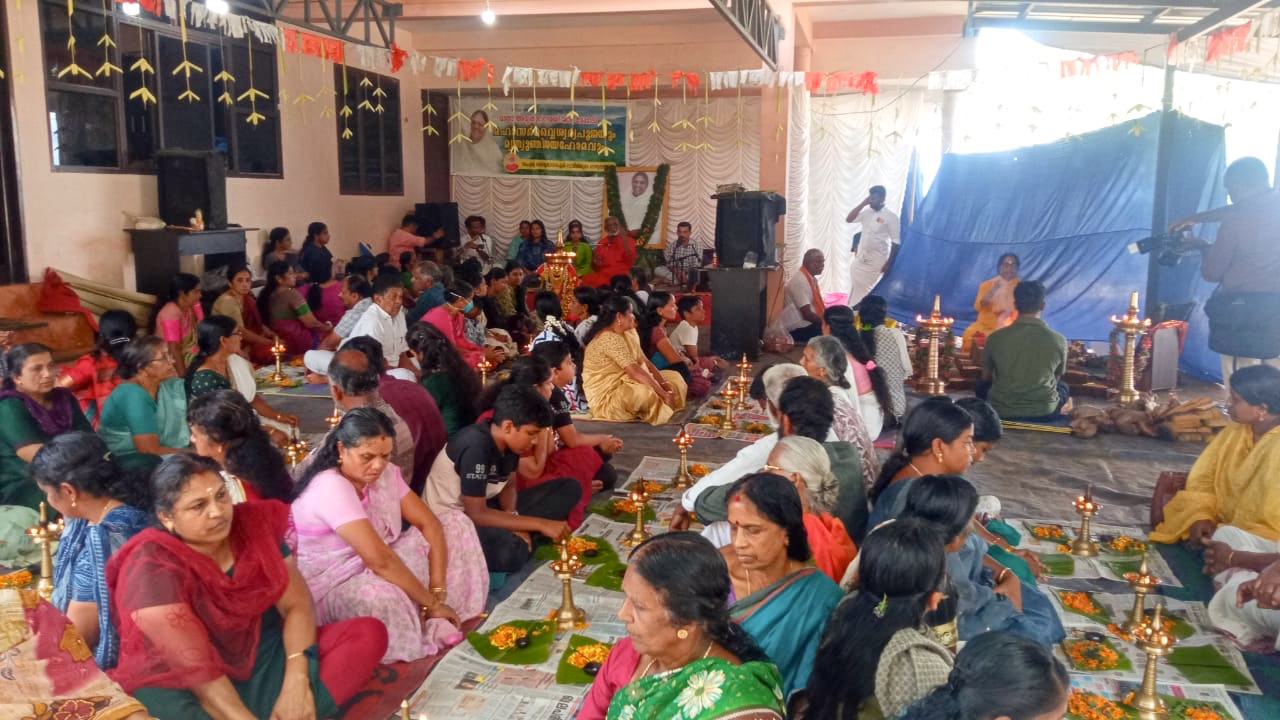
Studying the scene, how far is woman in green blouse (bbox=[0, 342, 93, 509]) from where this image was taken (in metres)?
4.10

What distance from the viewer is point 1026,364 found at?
21.9 feet

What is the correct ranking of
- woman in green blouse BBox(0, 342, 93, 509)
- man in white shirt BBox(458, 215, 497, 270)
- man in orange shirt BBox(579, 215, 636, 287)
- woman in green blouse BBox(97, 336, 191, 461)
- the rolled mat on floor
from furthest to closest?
man in white shirt BBox(458, 215, 497, 270)
man in orange shirt BBox(579, 215, 636, 287)
the rolled mat on floor
woman in green blouse BBox(97, 336, 191, 461)
woman in green blouse BBox(0, 342, 93, 509)

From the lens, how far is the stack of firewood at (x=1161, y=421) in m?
6.42

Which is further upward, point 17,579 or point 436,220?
point 436,220

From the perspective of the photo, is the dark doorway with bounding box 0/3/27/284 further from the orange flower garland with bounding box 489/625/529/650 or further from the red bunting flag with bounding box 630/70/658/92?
the orange flower garland with bounding box 489/625/529/650

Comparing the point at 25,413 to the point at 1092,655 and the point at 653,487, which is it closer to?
the point at 653,487

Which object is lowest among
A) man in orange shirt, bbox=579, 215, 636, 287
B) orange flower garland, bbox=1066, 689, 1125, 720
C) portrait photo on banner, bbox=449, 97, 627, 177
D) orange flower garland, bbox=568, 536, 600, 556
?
orange flower garland, bbox=1066, 689, 1125, 720

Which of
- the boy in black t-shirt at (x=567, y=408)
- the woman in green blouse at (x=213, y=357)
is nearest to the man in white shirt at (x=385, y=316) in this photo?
the woman in green blouse at (x=213, y=357)

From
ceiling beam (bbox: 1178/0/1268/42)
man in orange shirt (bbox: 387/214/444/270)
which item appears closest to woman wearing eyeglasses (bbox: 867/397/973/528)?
ceiling beam (bbox: 1178/0/1268/42)

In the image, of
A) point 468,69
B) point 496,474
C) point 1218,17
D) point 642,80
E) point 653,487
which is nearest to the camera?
point 496,474

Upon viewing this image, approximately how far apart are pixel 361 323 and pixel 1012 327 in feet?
14.0

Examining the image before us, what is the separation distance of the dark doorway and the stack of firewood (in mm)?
7644

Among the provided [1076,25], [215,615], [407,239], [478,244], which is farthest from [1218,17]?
[407,239]

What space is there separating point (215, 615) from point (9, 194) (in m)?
6.36
